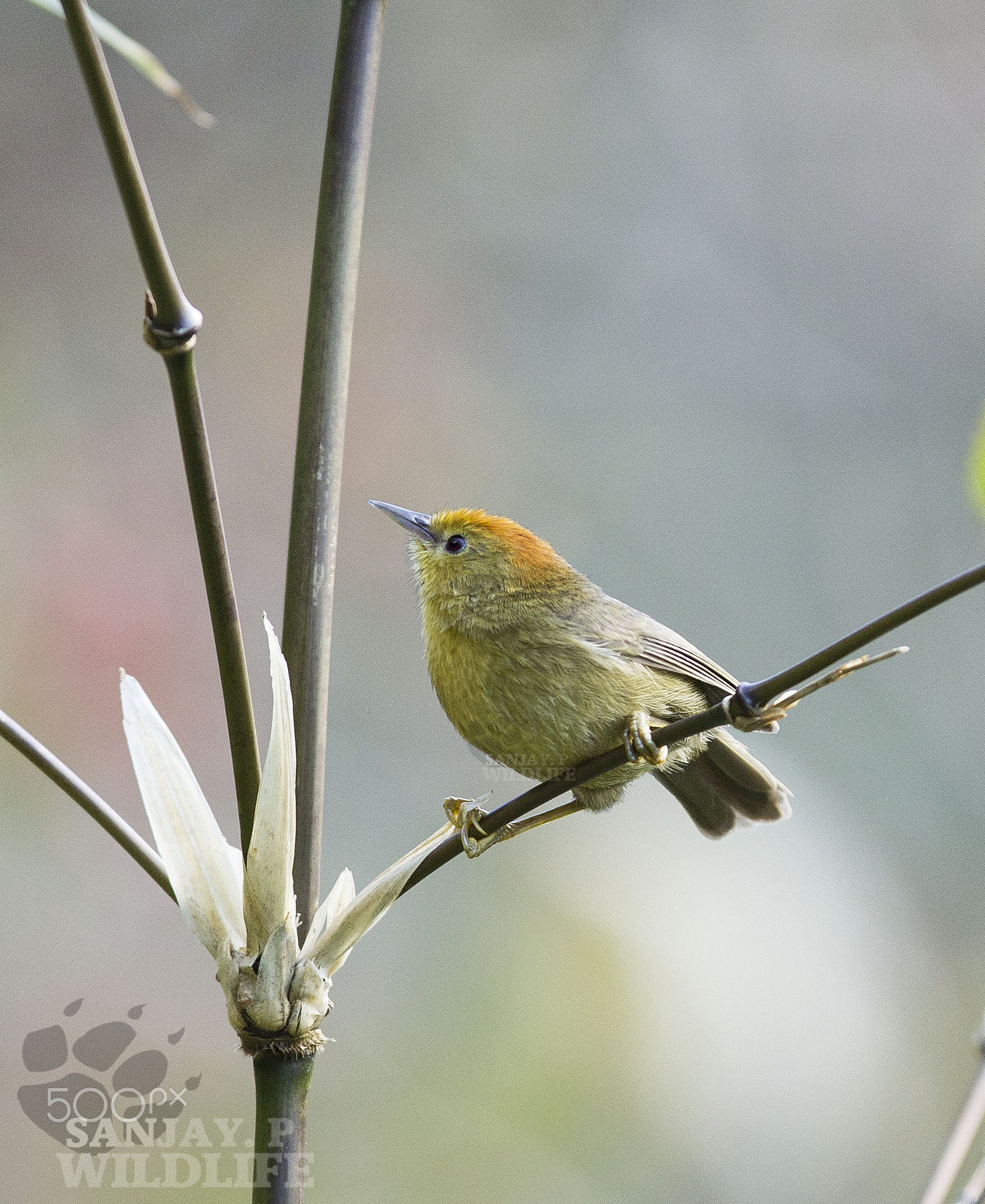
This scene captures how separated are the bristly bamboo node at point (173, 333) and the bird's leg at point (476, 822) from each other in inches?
21.8

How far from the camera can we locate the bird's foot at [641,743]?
5.37 ft

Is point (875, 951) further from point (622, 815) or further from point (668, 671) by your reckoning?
point (668, 671)

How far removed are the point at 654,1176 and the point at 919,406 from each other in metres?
4.03

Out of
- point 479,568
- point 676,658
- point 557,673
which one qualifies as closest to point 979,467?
point 557,673

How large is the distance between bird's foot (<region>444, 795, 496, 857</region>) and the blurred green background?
2.24m

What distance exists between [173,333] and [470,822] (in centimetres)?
71

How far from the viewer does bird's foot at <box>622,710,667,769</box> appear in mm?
1636

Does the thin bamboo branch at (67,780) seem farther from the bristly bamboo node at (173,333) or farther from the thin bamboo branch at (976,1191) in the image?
the thin bamboo branch at (976,1191)

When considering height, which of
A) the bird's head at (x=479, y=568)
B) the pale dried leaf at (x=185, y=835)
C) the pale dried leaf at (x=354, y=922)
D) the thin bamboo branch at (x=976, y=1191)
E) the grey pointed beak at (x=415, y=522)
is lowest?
the thin bamboo branch at (x=976, y=1191)

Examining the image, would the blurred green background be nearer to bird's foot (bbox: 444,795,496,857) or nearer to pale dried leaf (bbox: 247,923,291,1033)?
Answer: bird's foot (bbox: 444,795,496,857)

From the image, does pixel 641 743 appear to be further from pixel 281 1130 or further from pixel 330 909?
pixel 281 1130

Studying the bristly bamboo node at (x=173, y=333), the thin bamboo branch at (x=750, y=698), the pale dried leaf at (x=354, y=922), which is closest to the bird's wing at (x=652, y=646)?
the thin bamboo branch at (x=750, y=698)

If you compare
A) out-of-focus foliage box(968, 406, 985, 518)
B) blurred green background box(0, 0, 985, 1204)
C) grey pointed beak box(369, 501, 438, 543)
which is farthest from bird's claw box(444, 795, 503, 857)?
blurred green background box(0, 0, 985, 1204)

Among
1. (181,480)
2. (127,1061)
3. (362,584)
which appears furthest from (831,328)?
(127,1061)
